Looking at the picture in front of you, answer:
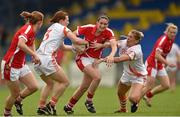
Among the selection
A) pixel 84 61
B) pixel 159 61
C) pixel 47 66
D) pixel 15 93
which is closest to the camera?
pixel 15 93

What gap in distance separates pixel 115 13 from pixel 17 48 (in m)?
23.7

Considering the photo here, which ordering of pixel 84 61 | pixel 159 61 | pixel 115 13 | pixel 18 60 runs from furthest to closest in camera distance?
pixel 115 13 → pixel 159 61 → pixel 84 61 → pixel 18 60

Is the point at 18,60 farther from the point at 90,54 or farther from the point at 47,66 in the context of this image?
the point at 90,54

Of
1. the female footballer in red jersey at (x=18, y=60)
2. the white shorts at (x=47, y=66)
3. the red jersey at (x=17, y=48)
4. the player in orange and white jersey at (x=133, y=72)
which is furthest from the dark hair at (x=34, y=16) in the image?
the player in orange and white jersey at (x=133, y=72)

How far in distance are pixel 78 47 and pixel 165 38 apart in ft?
12.6

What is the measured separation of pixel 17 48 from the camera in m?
16.4

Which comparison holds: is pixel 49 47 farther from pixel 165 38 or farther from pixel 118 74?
pixel 118 74

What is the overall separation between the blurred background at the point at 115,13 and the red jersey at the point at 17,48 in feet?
65.2

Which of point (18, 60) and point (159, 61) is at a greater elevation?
point (18, 60)

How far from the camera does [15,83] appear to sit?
1625cm

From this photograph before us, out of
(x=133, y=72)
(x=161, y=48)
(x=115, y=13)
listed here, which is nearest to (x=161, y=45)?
(x=161, y=48)

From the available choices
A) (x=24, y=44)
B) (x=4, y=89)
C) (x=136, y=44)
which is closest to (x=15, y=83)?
→ (x=24, y=44)

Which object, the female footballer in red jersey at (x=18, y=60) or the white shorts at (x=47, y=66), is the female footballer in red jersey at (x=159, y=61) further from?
the female footballer in red jersey at (x=18, y=60)

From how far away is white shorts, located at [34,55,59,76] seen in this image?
17.1 m
